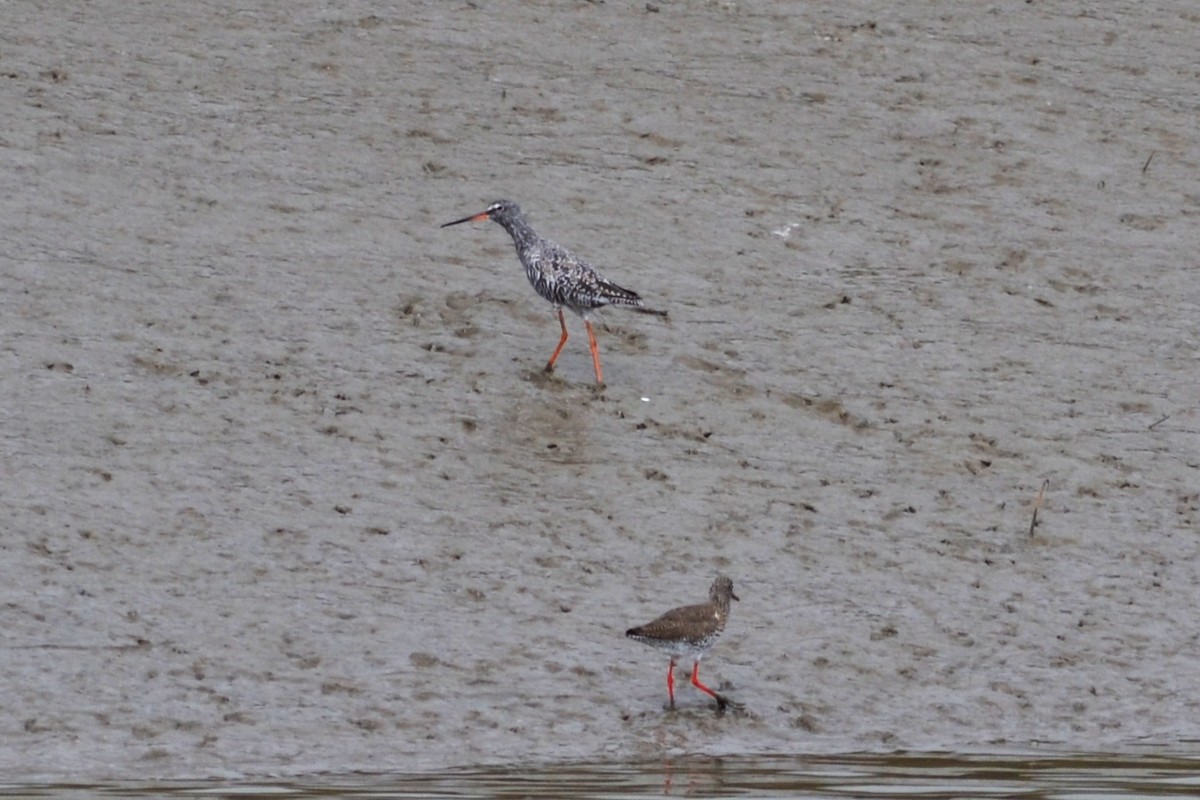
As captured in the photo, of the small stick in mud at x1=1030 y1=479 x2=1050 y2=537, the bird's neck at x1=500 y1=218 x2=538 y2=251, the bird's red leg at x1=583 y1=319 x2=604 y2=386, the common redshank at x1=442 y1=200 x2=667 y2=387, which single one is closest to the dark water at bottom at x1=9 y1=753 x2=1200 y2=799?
the small stick in mud at x1=1030 y1=479 x2=1050 y2=537

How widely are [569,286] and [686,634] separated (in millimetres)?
4533

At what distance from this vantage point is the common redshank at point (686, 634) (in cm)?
1038

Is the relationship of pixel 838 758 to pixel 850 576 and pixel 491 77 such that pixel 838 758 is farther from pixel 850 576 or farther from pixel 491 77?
pixel 491 77

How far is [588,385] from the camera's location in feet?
46.9

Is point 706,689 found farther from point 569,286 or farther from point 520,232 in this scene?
point 520,232

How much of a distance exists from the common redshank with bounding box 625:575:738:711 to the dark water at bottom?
698mm

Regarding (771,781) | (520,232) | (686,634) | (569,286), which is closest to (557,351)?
(569,286)

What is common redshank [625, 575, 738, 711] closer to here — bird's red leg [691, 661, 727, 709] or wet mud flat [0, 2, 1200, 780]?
bird's red leg [691, 661, 727, 709]

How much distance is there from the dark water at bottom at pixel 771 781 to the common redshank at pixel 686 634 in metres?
0.70

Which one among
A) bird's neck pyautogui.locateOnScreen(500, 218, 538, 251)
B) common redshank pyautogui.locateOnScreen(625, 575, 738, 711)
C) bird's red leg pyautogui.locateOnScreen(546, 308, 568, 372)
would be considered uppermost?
bird's neck pyautogui.locateOnScreen(500, 218, 538, 251)

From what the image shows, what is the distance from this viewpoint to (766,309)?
50.5 ft

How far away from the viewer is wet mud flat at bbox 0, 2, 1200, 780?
10578 millimetres

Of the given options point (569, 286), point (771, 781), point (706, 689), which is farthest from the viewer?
point (569, 286)

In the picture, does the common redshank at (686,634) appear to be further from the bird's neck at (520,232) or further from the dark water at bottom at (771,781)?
the bird's neck at (520,232)
